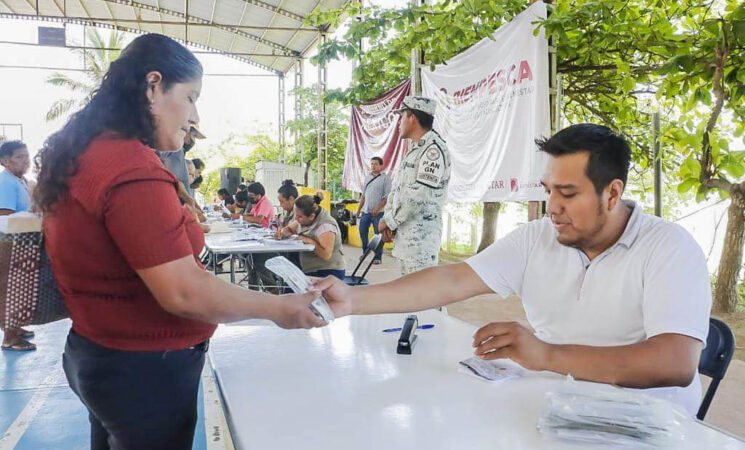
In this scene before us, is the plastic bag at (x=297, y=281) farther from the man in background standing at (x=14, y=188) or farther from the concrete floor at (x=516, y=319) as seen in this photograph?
the man in background standing at (x=14, y=188)

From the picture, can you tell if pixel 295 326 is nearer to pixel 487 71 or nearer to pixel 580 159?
pixel 580 159

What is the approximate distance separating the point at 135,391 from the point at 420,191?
2411 millimetres

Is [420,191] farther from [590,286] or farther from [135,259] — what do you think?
[135,259]

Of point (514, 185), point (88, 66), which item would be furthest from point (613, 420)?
point (88, 66)

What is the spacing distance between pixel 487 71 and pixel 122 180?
3.68 metres

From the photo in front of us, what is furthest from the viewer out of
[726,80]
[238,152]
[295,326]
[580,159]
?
[238,152]

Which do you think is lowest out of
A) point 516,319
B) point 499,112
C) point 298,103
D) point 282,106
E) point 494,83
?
point 516,319

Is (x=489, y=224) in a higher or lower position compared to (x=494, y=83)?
lower

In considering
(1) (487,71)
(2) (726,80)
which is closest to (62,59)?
(1) (487,71)

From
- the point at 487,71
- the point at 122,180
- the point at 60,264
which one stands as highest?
the point at 487,71

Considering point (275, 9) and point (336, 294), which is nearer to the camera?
point (336, 294)

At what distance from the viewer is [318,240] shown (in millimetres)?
4434

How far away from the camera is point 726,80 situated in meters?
2.81

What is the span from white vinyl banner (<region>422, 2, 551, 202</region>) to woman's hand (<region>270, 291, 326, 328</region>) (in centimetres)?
263
